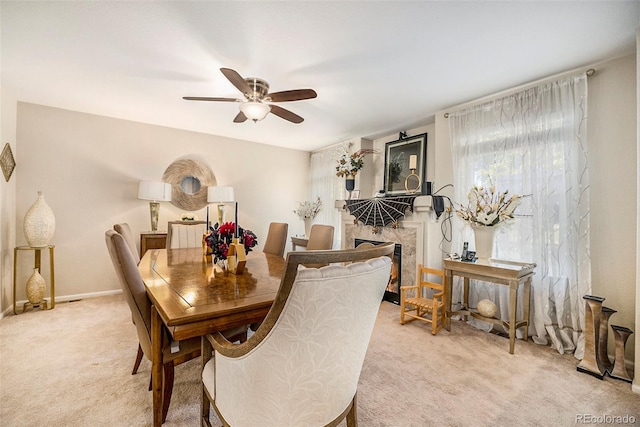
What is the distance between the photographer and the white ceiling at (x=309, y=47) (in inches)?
66.4

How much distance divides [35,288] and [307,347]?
3931 millimetres

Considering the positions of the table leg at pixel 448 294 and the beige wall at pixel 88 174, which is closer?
the table leg at pixel 448 294

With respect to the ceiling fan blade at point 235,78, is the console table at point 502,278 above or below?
below

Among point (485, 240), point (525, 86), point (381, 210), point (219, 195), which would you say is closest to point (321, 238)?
point (381, 210)

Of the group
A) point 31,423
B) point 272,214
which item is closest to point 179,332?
point 31,423

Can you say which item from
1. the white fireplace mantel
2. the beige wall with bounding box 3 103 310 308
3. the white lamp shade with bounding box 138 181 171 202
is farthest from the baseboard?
the white fireplace mantel

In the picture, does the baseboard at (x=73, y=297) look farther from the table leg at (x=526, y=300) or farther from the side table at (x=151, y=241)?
the table leg at (x=526, y=300)

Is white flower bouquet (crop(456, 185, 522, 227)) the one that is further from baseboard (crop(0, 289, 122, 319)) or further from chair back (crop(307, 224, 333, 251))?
baseboard (crop(0, 289, 122, 319))

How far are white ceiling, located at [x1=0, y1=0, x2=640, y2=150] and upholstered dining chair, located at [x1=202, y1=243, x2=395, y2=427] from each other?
1.67 metres

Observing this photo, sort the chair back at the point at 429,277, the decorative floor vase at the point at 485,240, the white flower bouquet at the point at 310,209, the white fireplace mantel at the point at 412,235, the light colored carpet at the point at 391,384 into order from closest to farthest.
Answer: the light colored carpet at the point at 391,384 < the decorative floor vase at the point at 485,240 < the chair back at the point at 429,277 < the white fireplace mantel at the point at 412,235 < the white flower bouquet at the point at 310,209

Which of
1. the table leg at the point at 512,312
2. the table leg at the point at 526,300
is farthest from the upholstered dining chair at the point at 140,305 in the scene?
the table leg at the point at 526,300

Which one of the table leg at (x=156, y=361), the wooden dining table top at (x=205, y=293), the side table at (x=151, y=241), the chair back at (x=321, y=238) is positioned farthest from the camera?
the side table at (x=151, y=241)

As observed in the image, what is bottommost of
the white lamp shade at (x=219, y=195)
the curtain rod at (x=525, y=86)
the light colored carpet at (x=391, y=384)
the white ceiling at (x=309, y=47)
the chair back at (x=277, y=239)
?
the light colored carpet at (x=391, y=384)

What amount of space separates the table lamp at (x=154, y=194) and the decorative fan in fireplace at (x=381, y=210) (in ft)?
8.82
